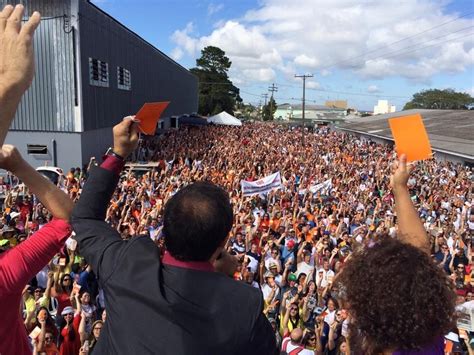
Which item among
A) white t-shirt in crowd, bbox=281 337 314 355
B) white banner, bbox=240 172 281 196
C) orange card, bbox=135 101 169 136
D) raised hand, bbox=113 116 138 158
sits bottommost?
white t-shirt in crowd, bbox=281 337 314 355

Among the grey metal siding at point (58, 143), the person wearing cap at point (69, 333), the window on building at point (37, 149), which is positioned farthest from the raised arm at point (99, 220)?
the window on building at point (37, 149)

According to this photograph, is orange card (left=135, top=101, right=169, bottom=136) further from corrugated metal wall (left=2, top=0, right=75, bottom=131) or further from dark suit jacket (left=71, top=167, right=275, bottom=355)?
corrugated metal wall (left=2, top=0, right=75, bottom=131)

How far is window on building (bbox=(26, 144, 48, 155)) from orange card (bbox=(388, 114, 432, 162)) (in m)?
16.6

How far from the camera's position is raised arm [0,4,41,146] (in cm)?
137

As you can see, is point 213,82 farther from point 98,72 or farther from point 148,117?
point 148,117

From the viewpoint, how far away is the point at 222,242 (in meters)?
1.51

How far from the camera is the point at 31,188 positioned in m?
1.89

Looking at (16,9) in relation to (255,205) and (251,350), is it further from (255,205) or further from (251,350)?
(255,205)

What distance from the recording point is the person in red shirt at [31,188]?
138 centimetres

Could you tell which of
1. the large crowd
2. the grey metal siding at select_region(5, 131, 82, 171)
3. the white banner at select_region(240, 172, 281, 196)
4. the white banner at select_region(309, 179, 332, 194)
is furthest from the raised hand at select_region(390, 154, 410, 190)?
the grey metal siding at select_region(5, 131, 82, 171)

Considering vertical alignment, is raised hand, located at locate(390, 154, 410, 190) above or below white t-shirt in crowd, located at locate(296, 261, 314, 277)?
above

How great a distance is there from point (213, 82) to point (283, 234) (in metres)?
73.7

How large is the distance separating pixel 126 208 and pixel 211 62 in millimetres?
74473

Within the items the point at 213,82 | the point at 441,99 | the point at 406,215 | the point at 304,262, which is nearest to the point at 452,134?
the point at 304,262
